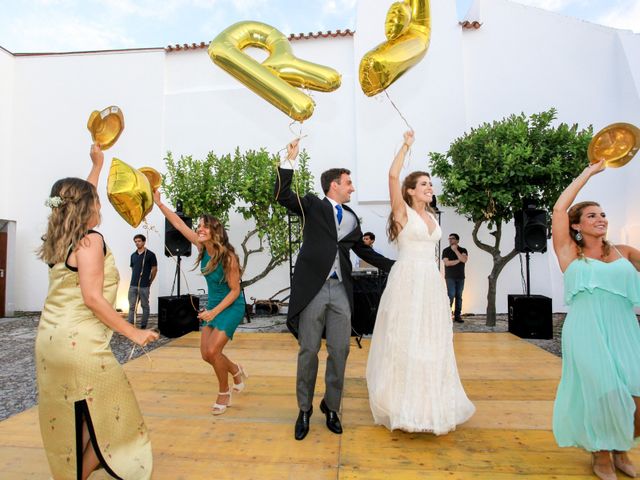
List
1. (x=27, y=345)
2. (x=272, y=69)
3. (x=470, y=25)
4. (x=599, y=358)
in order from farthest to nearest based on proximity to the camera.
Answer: (x=470, y=25)
(x=27, y=345)
(x=272, y=69)
(x=599, y=358)

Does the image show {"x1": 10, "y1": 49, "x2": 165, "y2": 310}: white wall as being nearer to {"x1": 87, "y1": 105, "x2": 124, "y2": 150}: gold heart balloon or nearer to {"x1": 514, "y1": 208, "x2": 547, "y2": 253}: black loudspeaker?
{"x1": 87, "y1": 105, "x2": 124, "y2": 150}: gold heart balloon

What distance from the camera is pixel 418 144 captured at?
29.9 ft

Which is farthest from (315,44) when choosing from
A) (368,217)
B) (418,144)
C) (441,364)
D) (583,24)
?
(441,364)

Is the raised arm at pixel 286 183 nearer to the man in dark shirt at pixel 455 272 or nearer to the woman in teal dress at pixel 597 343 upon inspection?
the woman in teal dress at pixel 597 343

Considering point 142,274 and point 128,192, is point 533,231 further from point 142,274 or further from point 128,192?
point 142,274

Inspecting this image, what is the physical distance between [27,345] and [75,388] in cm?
590

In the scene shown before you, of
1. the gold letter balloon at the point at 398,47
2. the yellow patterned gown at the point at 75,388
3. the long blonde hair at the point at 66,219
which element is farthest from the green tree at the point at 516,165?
the yellow patterned gown at the point at 75,388

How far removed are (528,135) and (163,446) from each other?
23.7 feet

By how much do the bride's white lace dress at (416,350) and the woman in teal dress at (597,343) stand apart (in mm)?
635

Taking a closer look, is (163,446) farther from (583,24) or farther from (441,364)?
(583,24)

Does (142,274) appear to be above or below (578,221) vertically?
below

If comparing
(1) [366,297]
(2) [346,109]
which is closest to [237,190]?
(1) [366,297]

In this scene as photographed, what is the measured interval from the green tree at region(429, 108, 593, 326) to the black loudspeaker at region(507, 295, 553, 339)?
1035mm

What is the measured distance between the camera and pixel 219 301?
3307mm
